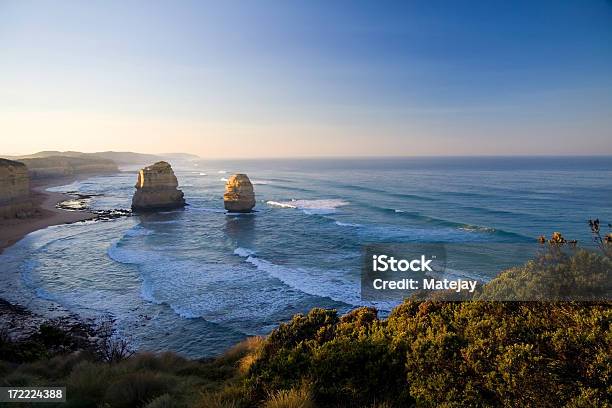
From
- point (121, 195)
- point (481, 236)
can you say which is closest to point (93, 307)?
point (481, 236)

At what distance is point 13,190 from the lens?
155ft

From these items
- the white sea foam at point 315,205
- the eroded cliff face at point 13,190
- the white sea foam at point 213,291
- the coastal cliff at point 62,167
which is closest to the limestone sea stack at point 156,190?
the eroded cliff face at point 13,190

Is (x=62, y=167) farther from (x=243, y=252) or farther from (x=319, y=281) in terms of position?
(x=319, y=281)

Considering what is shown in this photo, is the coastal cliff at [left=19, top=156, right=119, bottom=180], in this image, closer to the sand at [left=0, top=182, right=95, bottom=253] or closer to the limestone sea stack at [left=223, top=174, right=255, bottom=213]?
the sand at [left=0, top=182, right=95, bottom=253]

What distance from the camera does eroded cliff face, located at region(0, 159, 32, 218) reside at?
4525 centimetres

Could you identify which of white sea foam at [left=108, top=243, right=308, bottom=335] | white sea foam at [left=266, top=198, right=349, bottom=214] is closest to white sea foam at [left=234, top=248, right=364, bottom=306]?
white sea foam at [left=108, top=243, right=308, bottom=335]

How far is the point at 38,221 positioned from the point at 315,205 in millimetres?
35283

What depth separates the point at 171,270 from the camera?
25875 mm

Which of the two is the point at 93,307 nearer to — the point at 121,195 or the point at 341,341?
the point at 341,341

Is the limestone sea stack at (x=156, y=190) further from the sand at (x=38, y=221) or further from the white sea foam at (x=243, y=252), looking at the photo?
the white sea foam at (x=243, y=252)

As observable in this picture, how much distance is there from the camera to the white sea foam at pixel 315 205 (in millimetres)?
50031

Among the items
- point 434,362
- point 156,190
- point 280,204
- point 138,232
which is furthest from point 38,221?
point 434,362

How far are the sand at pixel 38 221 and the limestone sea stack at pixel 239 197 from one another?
17.5 m

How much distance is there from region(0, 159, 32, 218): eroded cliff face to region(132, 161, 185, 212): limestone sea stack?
13.2 m
